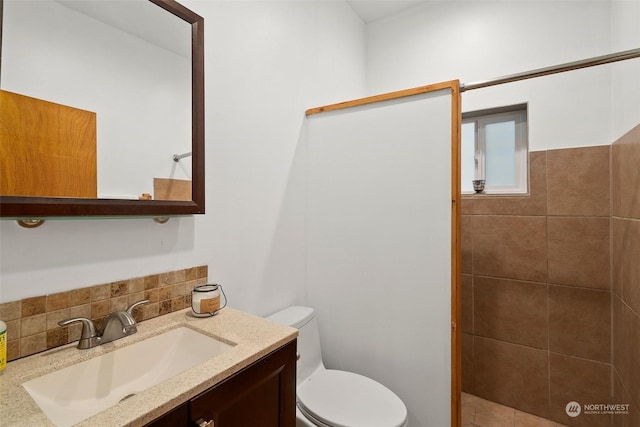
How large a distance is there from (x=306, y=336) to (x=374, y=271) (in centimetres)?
50

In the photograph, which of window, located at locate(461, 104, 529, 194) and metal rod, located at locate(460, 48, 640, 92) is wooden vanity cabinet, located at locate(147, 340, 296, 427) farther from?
window, located at locate(461, 104, 529, 194)

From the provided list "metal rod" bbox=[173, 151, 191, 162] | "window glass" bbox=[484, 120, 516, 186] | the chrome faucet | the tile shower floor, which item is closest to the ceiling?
"window glass" bbox=[484, 120, 516, 186]

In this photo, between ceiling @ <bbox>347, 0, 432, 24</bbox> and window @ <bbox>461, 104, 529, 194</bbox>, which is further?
ceiling @ <bbox>347, 0, 432, 24</bbox>

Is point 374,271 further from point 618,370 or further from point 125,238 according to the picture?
point 618,370

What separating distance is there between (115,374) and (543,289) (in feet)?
7.46

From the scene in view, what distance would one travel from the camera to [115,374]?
0.87 metres

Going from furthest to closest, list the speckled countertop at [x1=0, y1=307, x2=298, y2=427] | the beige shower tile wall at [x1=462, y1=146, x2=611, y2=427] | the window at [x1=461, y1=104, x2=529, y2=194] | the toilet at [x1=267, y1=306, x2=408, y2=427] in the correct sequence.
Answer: the window at [x1=461, y1=104, x2=529, y2=194] → the beige shower tile wall at [x1=462, y1=146, x2=611, y2=427] → the toilet at [x1=267, y1=306, x2=408, y2=427] → the speckled countertop at [x1=0, y1=307, x2=298, y2=427]

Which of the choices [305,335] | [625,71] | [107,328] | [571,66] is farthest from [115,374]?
[625,71]

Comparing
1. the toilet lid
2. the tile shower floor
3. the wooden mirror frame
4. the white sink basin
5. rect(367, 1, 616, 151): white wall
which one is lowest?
the tile shower floor

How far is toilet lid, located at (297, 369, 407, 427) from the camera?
118 centimetres

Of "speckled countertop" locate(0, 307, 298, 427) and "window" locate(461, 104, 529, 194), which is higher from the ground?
"window" locate(461, 104, 529, 194)

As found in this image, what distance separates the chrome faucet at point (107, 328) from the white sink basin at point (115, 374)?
50mm

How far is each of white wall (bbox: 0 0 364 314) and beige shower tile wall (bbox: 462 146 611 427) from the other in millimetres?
1312

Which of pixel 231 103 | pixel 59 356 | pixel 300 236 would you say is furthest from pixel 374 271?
pixel 59 356
